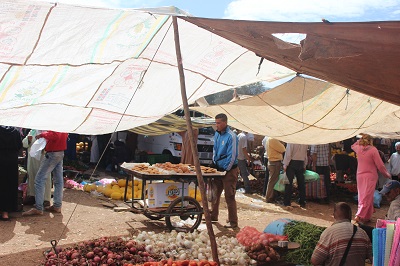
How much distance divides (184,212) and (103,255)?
287 cm

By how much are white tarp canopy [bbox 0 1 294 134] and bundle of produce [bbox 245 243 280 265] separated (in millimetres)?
2286

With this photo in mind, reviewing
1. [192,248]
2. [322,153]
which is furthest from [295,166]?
[192,248]

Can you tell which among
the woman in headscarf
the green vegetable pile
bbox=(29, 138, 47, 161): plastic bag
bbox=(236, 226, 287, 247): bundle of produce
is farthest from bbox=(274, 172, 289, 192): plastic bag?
the woman in headscarf

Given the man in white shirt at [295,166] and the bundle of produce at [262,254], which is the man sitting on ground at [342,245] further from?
the man in white shirt at [295,166]

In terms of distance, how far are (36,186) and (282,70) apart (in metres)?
5.41

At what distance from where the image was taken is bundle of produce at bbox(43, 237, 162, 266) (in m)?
5.22

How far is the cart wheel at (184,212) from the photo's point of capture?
8102 millimetres

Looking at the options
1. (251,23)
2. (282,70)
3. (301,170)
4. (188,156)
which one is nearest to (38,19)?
(251,23)

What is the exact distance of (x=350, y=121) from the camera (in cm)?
795

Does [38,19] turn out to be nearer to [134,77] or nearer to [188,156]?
[134,77]

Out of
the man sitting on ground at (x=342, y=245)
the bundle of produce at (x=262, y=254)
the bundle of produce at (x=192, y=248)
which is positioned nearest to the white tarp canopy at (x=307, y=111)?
the bundle of produce at (x=192, y=248)

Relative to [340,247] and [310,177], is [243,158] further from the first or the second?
[340,247]

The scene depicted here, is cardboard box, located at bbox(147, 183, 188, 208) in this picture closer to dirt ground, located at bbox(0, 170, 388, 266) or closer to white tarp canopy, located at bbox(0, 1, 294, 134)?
dirt ground, located at bbox(0, 170, 388, 266)

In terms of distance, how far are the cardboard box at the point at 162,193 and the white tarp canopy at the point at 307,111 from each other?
5.25 feet
